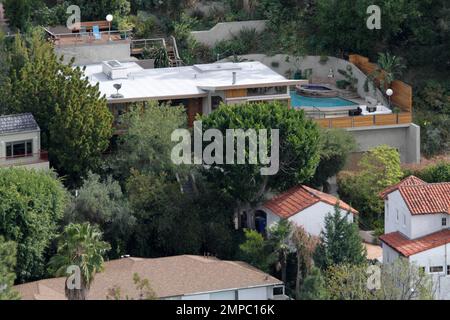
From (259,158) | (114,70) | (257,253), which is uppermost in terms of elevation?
(114,70)

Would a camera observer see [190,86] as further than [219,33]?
No

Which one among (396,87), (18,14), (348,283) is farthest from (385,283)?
(18,14)

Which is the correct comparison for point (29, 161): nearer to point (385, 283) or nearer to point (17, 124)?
point (17, 124)

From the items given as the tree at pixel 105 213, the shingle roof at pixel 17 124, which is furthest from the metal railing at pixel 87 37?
the tree at pixel 105 213

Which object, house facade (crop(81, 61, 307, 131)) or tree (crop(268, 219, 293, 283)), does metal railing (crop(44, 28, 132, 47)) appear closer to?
house facade (crop(81, 61, 307, 131))

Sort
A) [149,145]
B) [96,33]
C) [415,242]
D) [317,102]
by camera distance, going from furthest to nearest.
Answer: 1. [96,33]
2. [317,102]
3. [149,145]
4. [415,242]

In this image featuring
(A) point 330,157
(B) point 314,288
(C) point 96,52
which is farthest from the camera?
(C) point 96,52

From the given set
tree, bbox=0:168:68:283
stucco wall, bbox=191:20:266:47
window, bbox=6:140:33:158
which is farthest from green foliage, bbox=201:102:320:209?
stucco wall, bbox=191:20:266:47
